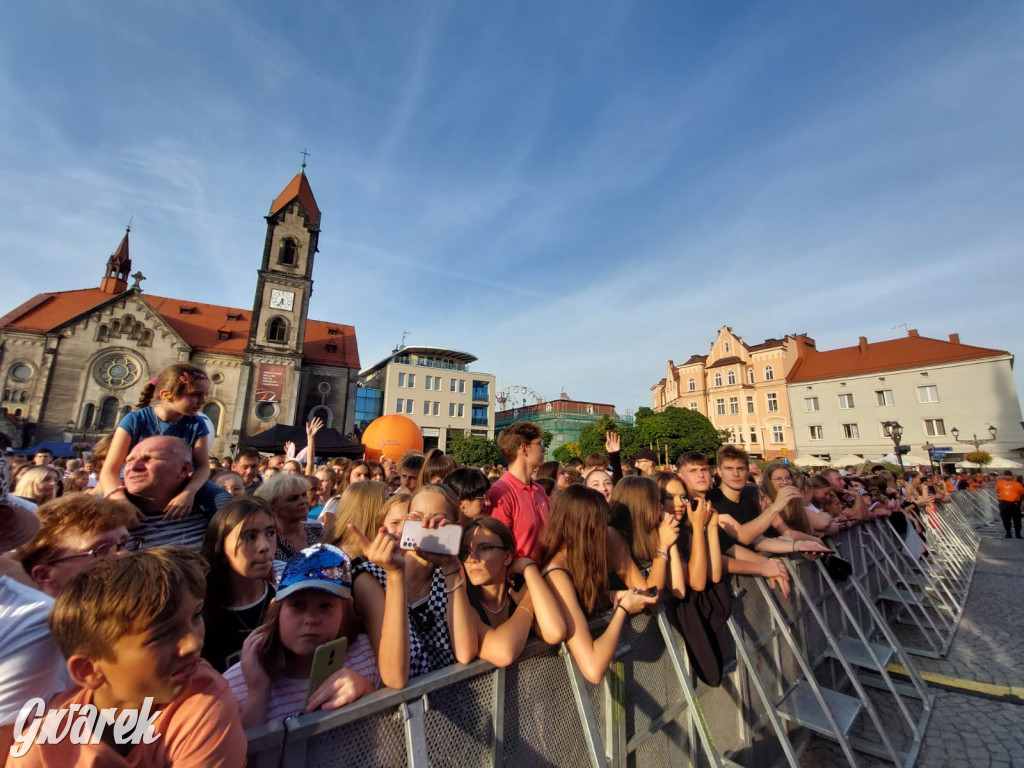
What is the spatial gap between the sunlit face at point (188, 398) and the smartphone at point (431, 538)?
2.21 metres

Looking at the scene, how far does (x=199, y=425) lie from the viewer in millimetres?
3393

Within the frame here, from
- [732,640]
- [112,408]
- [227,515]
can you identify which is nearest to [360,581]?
[227,515]

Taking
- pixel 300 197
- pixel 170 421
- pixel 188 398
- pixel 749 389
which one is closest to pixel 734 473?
pixel 188 398

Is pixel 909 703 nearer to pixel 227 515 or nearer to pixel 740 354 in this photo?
pixel 227 515

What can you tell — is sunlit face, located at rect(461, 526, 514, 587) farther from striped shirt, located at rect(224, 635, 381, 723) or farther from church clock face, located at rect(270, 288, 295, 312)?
church clock face, located at rect(270, 288, 295, 312)

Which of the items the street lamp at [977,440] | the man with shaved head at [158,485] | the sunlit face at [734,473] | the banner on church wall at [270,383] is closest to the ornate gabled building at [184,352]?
the banner on church wall at [270,383]

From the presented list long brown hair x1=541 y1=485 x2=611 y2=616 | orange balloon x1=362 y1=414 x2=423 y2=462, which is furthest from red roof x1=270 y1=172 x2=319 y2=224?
long brown hair x1=541 y1=485 x2=611 y2=616

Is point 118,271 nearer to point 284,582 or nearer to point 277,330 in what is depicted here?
point 277,330

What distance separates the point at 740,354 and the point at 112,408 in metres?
59.7

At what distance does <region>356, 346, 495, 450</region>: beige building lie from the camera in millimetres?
48375

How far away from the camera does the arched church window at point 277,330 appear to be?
114 ft

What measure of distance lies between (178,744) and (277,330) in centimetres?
3854

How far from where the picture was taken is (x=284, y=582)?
1.77 m

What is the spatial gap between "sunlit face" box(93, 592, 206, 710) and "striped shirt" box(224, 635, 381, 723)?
14.8 inches
